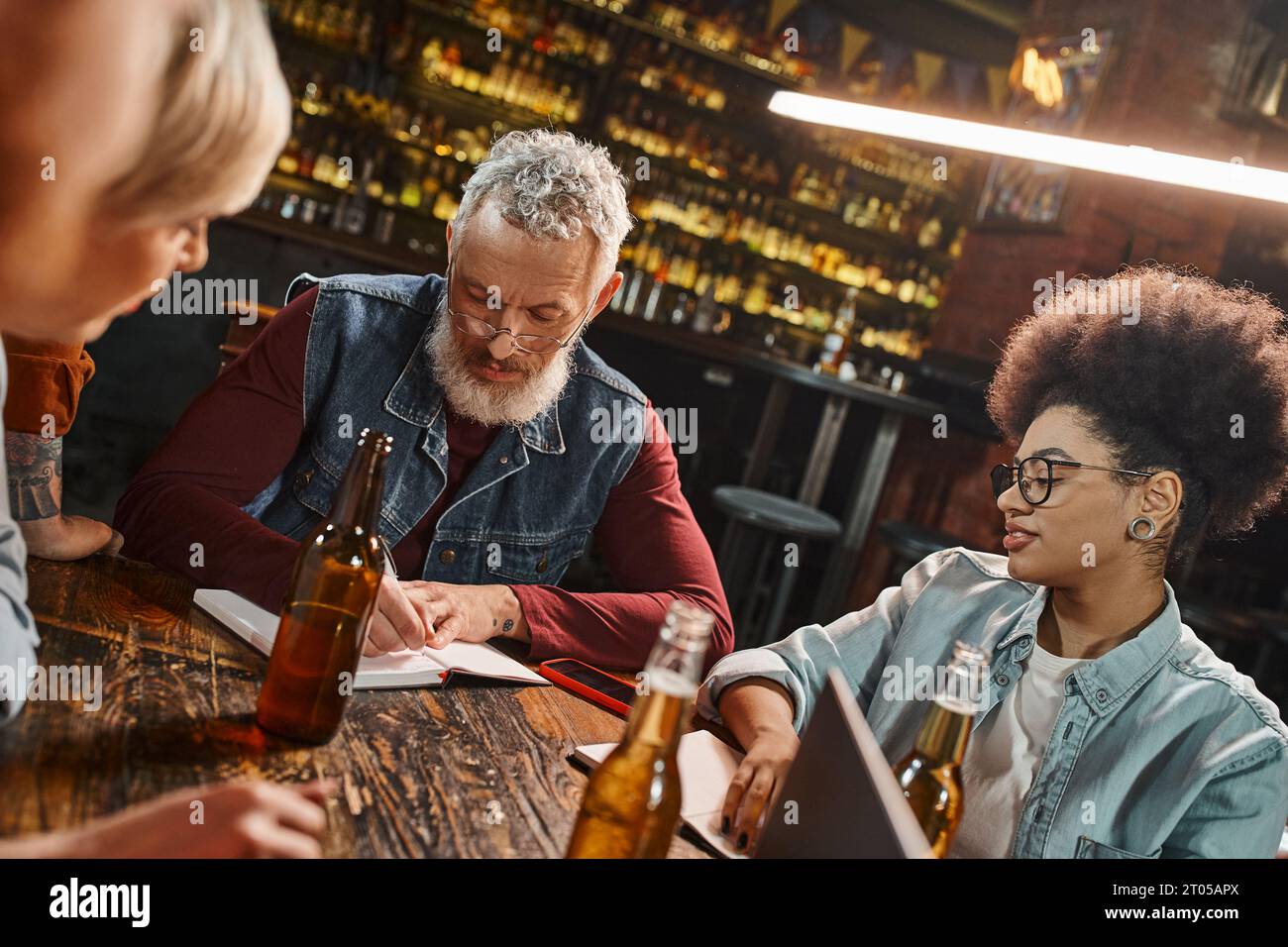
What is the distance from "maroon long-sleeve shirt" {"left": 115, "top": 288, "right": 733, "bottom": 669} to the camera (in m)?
1.42

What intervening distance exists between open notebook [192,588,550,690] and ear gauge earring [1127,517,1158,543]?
797 millimetres

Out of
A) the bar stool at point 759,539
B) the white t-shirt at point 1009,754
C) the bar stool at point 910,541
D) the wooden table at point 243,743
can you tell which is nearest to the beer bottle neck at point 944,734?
the wooden table at point 243,743

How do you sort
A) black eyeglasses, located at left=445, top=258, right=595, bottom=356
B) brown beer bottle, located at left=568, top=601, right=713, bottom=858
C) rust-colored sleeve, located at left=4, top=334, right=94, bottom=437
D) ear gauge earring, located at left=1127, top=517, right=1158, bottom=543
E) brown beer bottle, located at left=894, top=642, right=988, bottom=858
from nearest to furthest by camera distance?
brown beer bottle, located at left=568, top=601, right=713, bottom=858 < brown beer bottle, located at left=894, top=642, right=988, bottom=858 < rust-colored sleeve, located at left=4, top=334, right=94, bottom=437 < ear gauge earring, located at left=1127, top=517, right=1158, bottom=543 < black eyeglasses, located at left=445, top=258, right=595, bottom=356

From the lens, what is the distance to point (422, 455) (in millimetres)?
1835

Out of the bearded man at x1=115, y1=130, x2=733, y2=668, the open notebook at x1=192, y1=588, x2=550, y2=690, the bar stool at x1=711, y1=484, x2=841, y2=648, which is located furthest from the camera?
the bar stool at x1=711, y1=484, x2=841, y2=648

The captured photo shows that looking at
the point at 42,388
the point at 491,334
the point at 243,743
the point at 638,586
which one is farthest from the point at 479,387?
the point at 243,743

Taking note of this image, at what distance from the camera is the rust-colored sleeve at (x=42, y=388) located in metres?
1.26

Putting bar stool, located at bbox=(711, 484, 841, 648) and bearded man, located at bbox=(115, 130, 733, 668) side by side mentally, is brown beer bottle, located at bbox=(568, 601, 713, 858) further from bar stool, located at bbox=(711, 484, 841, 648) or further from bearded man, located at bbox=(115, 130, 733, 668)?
bar stool, located at bbox=(711, 484, 841, 648)

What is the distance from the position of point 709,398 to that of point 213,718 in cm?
439

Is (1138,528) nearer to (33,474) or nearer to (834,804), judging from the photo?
(834,804)

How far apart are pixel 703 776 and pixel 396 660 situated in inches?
14.5

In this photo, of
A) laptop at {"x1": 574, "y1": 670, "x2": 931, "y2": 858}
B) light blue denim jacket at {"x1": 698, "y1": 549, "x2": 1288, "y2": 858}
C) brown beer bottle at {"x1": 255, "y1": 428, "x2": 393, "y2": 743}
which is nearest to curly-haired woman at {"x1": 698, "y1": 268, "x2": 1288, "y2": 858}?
light blue denim jacket at {"x1": 698, "y1": 549, "x2": 1288, "y2": 858}

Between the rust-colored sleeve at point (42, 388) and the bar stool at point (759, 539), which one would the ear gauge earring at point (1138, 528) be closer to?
the rust-colored sleeve at point (42, 388)

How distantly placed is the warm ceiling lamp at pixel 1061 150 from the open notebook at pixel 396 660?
0.92 metres
